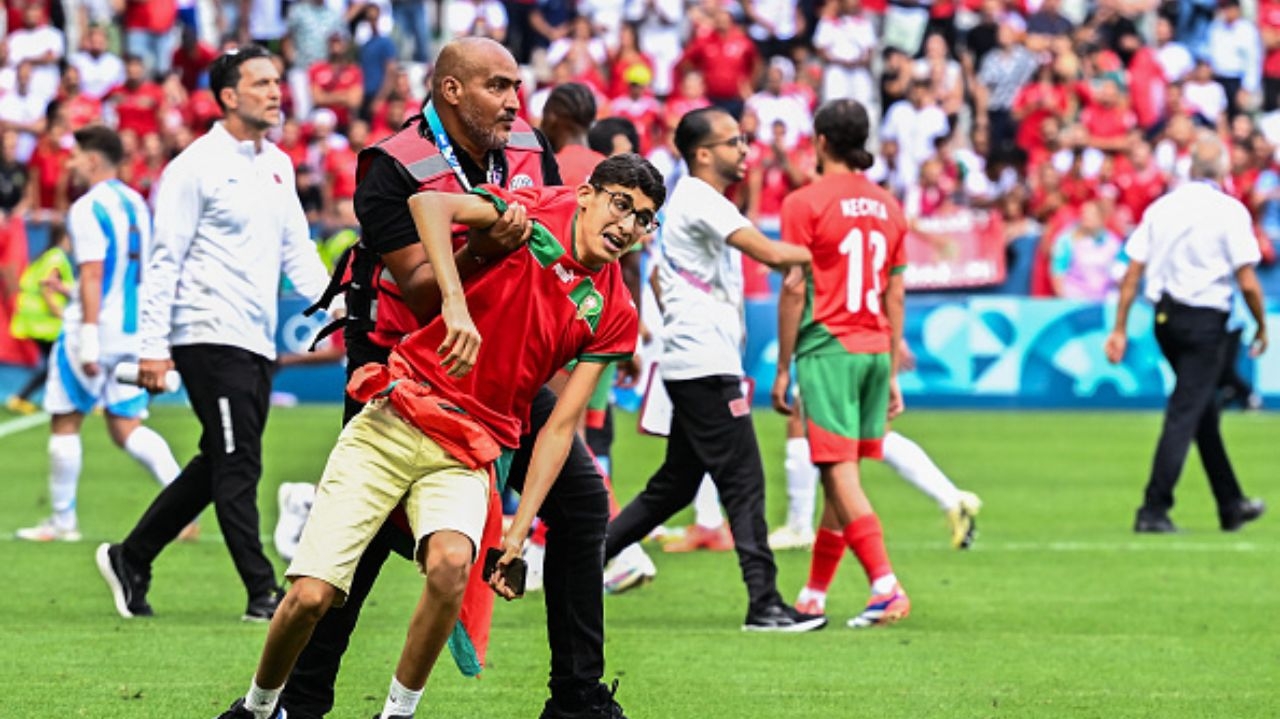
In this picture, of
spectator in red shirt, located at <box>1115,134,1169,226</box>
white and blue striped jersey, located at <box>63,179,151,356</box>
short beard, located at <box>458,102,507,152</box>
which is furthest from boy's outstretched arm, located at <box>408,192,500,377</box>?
spectator in red shirt, located at <box>1115,134,1169,226</box>

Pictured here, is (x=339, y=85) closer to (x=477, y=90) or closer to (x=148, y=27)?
(x=148, y=27)

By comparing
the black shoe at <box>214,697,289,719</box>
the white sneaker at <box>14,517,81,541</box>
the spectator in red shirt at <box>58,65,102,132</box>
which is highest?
the spectator in red shirt at <box>58,65,102,132</box>

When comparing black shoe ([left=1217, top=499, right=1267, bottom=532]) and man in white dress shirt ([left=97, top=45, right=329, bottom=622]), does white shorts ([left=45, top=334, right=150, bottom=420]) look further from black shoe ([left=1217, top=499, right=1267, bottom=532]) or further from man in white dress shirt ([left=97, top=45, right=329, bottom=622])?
black shoe ([left=1217, top=499, right=1267, bottom=532])

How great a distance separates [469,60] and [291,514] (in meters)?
5.03

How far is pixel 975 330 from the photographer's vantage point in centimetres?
2286

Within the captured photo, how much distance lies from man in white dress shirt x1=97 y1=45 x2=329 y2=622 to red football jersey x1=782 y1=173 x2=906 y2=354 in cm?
214

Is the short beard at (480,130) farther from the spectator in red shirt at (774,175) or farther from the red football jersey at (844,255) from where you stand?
the spectator in red shirt at (774,175)

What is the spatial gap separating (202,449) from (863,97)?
18.9 m

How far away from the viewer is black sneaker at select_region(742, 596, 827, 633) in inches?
387

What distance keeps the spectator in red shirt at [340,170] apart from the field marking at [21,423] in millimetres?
4074

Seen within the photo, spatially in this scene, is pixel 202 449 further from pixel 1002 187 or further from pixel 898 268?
pixel 1002 187

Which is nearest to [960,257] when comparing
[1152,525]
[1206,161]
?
[1206,161]

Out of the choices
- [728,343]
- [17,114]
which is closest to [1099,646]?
[728,343]

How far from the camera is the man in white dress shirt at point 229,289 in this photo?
31.6ft
